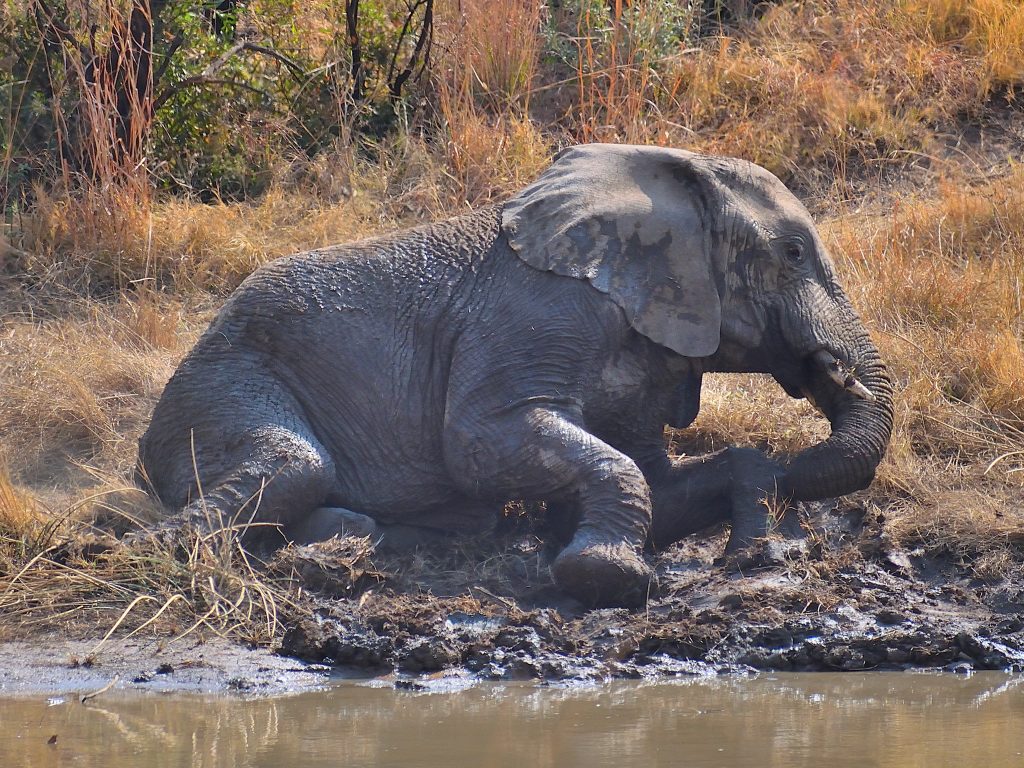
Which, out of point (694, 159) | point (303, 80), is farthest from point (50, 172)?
point (694, 159)

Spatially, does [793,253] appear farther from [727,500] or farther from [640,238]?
[727,500]

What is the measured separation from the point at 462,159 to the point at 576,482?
4.26m

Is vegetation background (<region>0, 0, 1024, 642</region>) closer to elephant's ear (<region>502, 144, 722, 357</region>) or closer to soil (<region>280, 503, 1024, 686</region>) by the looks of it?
soil (<region>280, 503, 1024, 686</region>)

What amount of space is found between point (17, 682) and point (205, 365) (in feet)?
5.03

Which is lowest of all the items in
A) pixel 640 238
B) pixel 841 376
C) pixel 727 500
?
pixel 727 500

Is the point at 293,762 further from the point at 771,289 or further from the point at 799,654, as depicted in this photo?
the point at 771,289

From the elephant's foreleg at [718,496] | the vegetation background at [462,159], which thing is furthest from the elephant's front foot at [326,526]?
the elephant's foreleg at [718,496]

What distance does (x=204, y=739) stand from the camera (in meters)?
4.68

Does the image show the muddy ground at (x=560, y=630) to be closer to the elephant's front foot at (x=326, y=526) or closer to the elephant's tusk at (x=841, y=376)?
the elephant's front foot at (x=326, y=526)

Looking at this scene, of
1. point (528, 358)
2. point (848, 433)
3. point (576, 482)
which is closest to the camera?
point (576, 482)

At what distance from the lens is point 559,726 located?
4.76 meters

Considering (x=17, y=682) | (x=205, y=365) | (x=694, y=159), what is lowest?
(x=17, y=682)

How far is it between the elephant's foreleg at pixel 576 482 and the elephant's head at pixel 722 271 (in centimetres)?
A: 55

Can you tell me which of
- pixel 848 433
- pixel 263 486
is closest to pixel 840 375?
pixel 848 433
